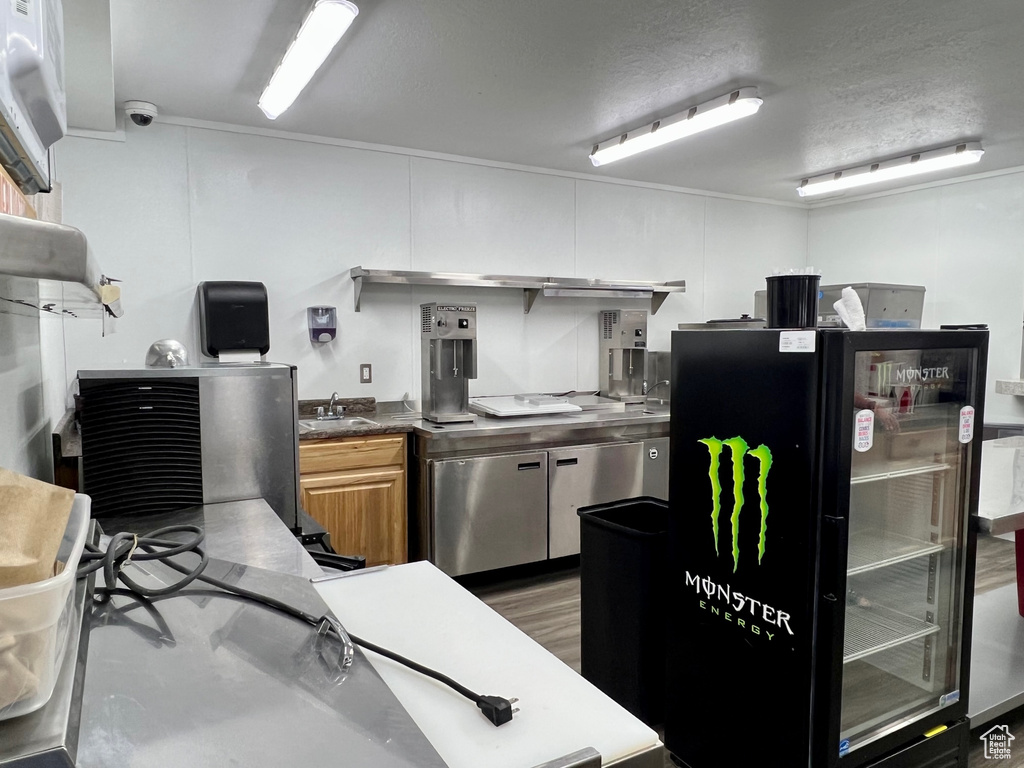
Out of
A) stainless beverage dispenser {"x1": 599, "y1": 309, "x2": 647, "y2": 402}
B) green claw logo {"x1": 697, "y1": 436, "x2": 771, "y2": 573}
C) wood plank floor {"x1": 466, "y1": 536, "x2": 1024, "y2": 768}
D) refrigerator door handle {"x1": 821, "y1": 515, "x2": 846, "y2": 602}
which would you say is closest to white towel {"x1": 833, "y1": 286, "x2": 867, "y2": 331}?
green claw logo {"x1": 697, "y1": 436, "x2": 771, "y2": 573}

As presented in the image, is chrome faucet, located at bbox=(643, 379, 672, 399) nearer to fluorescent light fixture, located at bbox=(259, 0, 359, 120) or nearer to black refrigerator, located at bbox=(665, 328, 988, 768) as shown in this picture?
black refrigerator, located at bbox=(665, 328, 988, 768)

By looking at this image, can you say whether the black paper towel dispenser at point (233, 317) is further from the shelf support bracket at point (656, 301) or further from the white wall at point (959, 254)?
the white wall at point (959, 254)

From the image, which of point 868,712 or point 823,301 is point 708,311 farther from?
point 868,712

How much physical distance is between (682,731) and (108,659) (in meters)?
1.85

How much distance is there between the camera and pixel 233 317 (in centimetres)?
354

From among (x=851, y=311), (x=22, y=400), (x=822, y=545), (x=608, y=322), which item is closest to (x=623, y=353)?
(x=608, y=322)

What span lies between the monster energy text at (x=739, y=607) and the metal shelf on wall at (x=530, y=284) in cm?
254

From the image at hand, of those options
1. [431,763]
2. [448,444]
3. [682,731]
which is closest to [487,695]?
[431,763]

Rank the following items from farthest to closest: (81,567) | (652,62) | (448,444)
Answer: (448,444)
(652,62)
(81,567)

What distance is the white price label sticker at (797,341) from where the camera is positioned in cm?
169

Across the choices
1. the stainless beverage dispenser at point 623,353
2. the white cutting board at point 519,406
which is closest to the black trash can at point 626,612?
the white cutting board at point 519,406

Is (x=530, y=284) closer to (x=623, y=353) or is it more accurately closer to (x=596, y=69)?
(x=623, y=353)

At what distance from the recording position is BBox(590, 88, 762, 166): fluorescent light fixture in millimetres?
3117

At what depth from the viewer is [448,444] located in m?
3.61
